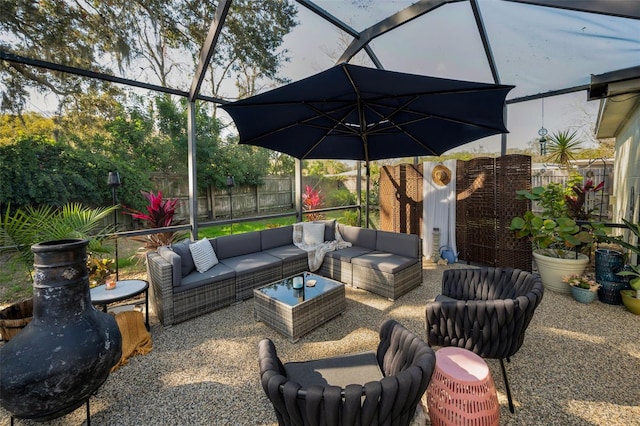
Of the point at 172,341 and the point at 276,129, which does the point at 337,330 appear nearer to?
the point at 172,341

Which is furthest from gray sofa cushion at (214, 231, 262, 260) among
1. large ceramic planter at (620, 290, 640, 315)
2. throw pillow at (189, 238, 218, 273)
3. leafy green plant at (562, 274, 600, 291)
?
large ceramic planter at (620, 290, 640, 315)

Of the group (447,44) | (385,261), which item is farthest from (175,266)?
(447,44)

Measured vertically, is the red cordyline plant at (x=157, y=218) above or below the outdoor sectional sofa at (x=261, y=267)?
above

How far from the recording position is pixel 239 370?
2430mm

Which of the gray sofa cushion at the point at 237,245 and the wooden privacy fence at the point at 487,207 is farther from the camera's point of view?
the wooden privacy fence at the point at 487,207

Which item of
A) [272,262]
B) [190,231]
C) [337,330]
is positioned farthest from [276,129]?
[337,330]

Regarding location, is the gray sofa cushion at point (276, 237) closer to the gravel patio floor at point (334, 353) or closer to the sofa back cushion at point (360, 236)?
the sofa back cushion at point (360, 236)

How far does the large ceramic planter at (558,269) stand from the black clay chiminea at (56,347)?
17.5ft

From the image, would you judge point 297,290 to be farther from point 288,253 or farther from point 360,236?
point 360,236

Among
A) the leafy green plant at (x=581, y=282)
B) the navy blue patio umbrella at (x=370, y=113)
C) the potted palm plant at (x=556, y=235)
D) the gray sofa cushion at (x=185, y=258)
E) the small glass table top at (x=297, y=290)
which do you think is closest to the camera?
the navy blue patio umbrella at (x=370, y=113)

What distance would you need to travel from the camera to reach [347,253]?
4574 millimetres

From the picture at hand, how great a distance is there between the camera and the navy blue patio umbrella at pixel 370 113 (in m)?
2.45

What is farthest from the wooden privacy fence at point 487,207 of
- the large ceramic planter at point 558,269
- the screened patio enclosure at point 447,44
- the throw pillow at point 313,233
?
the throw pillow at point 313,233

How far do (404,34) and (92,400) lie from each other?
6.30 metres
